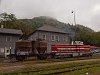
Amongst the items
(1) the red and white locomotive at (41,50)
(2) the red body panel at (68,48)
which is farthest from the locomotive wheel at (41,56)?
(2) the red body panel at (68,48)

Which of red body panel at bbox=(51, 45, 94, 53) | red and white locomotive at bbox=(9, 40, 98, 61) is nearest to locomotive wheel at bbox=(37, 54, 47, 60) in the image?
red and white locomotive at bbox=(9, 40, 98, 61)

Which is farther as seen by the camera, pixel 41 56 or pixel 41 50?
pixel 41 50

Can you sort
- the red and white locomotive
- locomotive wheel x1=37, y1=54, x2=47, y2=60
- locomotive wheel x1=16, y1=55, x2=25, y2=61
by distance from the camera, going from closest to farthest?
locomotive wheel x1=16, y1=55, x2=25, y2=61, the red and white locomotive, locomotive wheel x1=37, y1=54, x2=47, y2=60

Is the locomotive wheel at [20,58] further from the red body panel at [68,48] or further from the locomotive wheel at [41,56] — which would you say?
the red body panel at [68,48]

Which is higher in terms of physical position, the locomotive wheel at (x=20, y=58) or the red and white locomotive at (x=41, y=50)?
the red and white locomotive at (x=41, y=50)

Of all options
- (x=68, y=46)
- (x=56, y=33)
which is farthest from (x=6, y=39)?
(x=68, y=46)

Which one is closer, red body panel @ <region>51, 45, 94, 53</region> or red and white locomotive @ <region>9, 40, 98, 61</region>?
red and white locomotive @ <region>9, 40, 98, 61</region>

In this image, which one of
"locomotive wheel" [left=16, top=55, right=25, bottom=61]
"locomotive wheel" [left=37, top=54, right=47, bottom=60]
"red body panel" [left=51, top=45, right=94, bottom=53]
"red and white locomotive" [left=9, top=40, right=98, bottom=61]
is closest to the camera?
"locomotive wheel" [left=16, top=55, right=25, bottom=61]

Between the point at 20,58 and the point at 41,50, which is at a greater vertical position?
the point at 41,50

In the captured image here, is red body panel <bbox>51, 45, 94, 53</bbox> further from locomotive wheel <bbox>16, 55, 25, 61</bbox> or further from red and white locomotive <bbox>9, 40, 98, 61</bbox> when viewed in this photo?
locomotive wheel <bbox>16, 55, 25, 61</bbox>

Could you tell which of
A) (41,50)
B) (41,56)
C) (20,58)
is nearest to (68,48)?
(41,50)

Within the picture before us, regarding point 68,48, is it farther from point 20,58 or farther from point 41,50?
point 20,58

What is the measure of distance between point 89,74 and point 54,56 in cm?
2384

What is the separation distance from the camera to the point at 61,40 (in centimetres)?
6316
